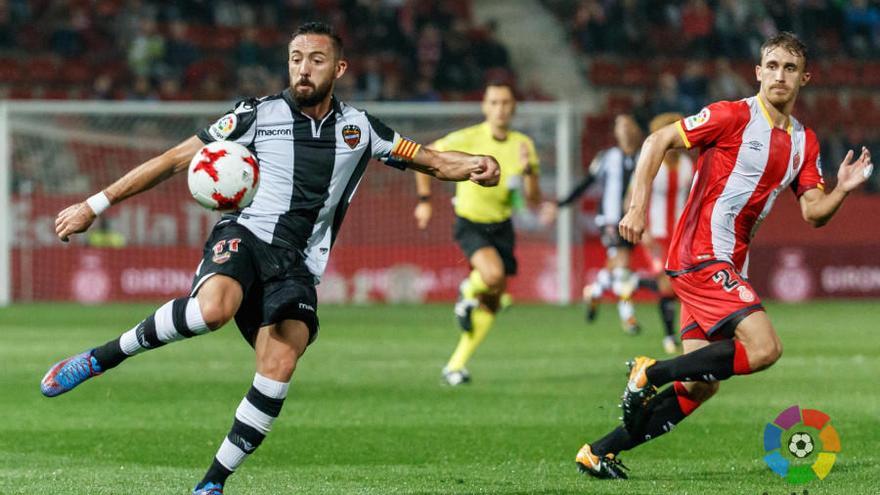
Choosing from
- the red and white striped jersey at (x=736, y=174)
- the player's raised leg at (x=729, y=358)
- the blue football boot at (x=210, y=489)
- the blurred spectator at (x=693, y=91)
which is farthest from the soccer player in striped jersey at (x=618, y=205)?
the blue football boot at (x=210, y=489)

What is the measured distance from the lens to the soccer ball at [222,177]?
6.27 meters

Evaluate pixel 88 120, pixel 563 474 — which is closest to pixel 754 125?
pixel 563 474

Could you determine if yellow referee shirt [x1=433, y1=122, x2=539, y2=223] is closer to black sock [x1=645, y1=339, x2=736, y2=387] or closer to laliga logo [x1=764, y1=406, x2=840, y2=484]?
laliga logo [x1=764, y1=406, x2=840, y2=484]

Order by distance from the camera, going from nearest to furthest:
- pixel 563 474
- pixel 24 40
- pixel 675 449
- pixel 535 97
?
pixel 563 474
pixel 675 449
pixel 24 40
pixel 535 97

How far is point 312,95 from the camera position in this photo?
674cm

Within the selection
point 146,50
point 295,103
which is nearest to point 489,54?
point 146,50

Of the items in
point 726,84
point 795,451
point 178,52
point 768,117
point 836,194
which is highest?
point 178,52

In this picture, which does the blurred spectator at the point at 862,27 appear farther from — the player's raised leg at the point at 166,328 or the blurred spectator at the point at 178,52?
the player's raised leg at the point at 166,328

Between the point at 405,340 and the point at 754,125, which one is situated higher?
the point at 754,125

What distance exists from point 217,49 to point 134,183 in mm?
20273

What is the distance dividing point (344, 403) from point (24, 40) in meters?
17.0

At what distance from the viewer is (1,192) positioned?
70.8 feet

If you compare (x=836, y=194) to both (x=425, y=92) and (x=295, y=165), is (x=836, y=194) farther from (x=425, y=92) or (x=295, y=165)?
(x=425, y=92)

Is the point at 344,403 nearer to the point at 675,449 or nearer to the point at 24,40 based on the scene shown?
the point at 675,449
